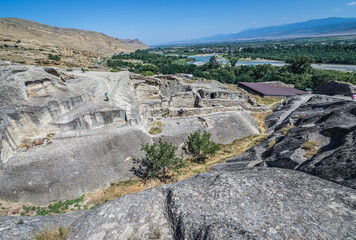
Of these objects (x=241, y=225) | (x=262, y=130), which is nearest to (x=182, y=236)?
(x=241, y=225)

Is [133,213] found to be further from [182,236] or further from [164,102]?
[164,102]

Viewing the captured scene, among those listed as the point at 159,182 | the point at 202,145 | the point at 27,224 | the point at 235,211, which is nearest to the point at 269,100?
the point at 202,145

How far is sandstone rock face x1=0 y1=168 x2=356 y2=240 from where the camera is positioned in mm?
5000

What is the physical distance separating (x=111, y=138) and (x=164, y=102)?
11.9 m

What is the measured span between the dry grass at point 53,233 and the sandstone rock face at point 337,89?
4028 cm

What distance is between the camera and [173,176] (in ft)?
49.1

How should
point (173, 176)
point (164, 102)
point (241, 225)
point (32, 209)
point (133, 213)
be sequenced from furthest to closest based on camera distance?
1. point (164, 102)
2. point (173, 176)
3. point (32, 209)
4. point (133, 213)
5. point (241, 225)

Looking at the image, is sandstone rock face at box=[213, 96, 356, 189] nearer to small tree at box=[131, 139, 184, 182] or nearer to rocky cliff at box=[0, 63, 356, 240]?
rocky cliff at box=[0, 63, 356, 240]

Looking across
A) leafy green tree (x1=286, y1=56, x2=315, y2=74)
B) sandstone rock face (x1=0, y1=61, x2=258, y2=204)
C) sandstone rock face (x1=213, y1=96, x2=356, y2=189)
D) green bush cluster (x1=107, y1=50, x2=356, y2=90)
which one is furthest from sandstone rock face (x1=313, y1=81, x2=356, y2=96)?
leafy green tree (x1=286, y1=56, x2=315, y2=74)

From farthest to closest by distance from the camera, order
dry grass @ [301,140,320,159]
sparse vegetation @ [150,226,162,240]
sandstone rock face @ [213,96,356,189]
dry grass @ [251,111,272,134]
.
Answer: dry grass @ [251,111,272,134] → dry grass @ [301,140,320,159] → sandstone rock face @ [213,96,356,189] → sparse vegetation @ [150,226,162,240]

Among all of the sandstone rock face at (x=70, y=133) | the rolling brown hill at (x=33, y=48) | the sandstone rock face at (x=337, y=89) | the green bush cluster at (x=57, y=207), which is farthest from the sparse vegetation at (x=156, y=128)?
the rolling brown hill at (x=33, y=48)

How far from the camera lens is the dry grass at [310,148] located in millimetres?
10195

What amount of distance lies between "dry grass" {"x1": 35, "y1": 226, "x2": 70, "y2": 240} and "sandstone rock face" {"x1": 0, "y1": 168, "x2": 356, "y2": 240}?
10.7 inches

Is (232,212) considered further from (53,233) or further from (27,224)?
(27,224)
